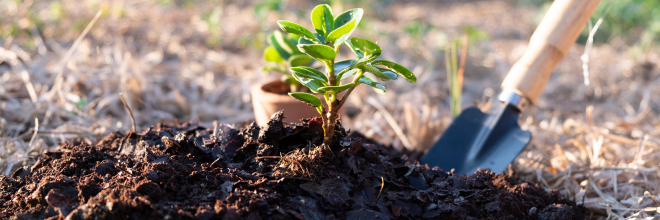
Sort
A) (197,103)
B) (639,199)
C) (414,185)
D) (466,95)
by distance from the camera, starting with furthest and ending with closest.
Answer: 1. (466,95)
2. (197,103)
3. (639,199)
4. (414,185)

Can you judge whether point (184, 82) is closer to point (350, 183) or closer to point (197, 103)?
point (197, 103)

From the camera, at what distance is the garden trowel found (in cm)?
162

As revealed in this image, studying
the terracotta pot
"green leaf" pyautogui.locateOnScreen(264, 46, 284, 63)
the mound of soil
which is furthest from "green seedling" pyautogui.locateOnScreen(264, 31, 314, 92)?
the mound of soil

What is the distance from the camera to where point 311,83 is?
0.97 metres

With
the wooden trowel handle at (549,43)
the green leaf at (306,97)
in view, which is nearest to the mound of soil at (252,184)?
the green leaf at (306,97)

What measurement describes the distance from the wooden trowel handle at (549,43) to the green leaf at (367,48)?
1043mm

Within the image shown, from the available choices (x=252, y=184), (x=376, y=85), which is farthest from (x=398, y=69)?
(x=252, y=184)

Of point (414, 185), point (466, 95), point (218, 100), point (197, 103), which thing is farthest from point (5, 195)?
point (466, 95)

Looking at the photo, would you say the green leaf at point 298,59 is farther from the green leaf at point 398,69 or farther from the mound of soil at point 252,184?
the green leaf at point 398,69

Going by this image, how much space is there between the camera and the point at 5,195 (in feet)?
3.42

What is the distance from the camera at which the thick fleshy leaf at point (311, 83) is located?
0.94 metres

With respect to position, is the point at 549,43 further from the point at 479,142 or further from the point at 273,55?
the point at 273,55

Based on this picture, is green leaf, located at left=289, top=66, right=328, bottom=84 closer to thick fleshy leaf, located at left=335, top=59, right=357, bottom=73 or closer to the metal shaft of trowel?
thick fleshy leaf, located at left=335, top=59, right=357, bottom=73

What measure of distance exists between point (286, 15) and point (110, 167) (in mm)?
3485
